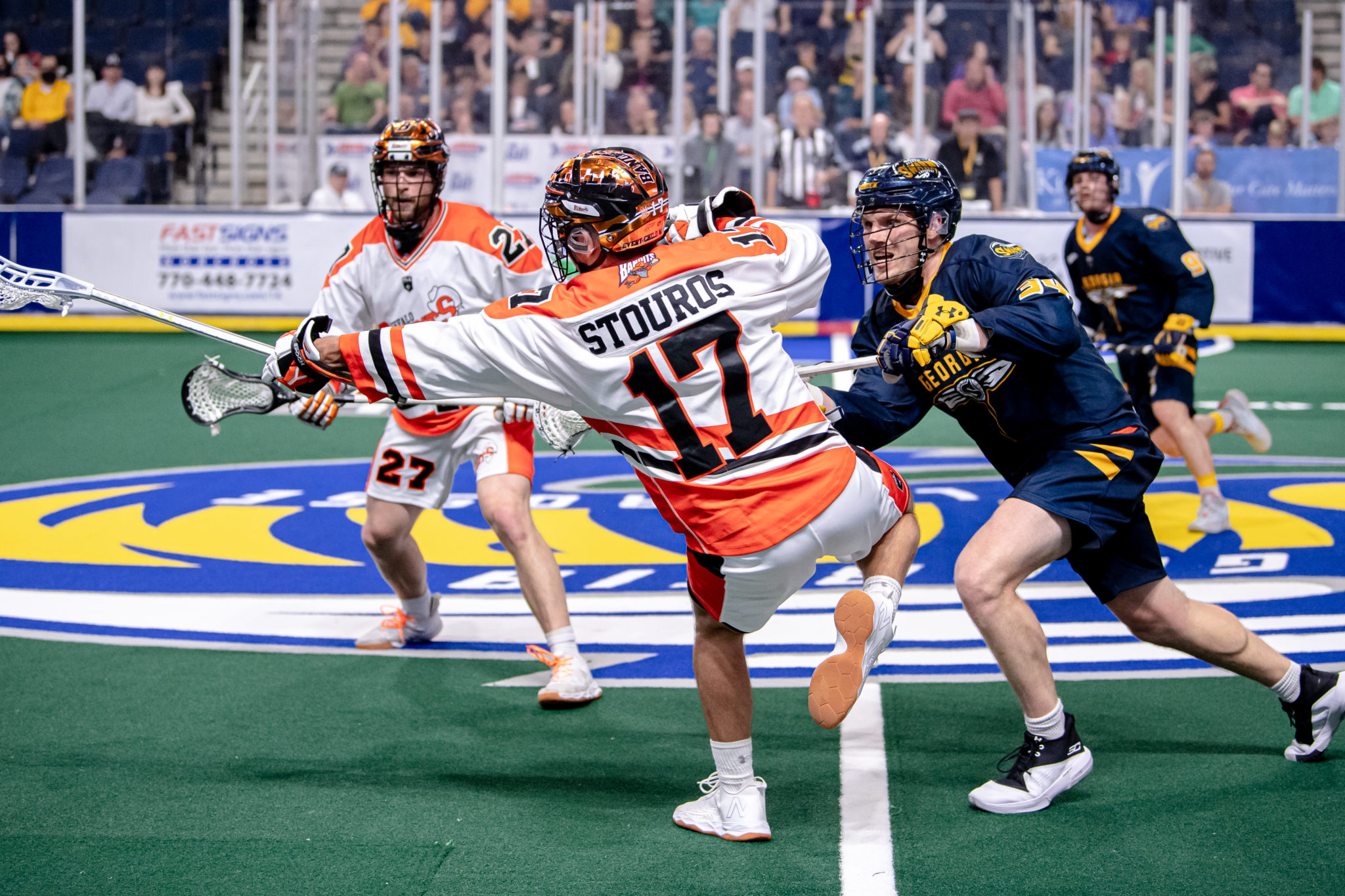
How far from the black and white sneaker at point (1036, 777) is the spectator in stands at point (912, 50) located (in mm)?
10188

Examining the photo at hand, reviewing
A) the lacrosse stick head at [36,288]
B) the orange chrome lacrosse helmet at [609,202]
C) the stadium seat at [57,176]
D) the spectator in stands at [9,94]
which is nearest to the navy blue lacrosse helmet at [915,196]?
the orange chrome lacrosse helmet at [609,202]

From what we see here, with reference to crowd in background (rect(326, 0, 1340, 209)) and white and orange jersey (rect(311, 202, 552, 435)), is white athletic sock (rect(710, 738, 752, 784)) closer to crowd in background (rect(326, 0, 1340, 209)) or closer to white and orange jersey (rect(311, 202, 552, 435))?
white and orange jersey (rect(311, 202, 552, 435))

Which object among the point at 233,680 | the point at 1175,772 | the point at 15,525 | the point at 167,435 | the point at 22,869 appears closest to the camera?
the point at 22,869

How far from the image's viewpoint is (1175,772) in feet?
11.4

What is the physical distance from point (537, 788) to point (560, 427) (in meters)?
1.01

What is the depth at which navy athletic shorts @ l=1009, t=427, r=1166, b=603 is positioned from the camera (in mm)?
3285

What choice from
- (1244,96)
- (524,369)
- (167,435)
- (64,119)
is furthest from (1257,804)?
(64,119)

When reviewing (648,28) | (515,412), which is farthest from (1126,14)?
(515,412)

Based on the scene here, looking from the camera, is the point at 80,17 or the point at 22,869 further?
the point at 80,17

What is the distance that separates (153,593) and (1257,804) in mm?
3880

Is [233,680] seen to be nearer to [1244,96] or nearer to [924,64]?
[924,64]

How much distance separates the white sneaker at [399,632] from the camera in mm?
4656

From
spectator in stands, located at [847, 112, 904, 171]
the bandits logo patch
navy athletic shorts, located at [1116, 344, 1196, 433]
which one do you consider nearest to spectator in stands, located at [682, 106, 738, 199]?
spectator in stands, located at [847, 112, 904, 171]

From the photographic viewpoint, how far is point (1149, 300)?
631 centimetres
